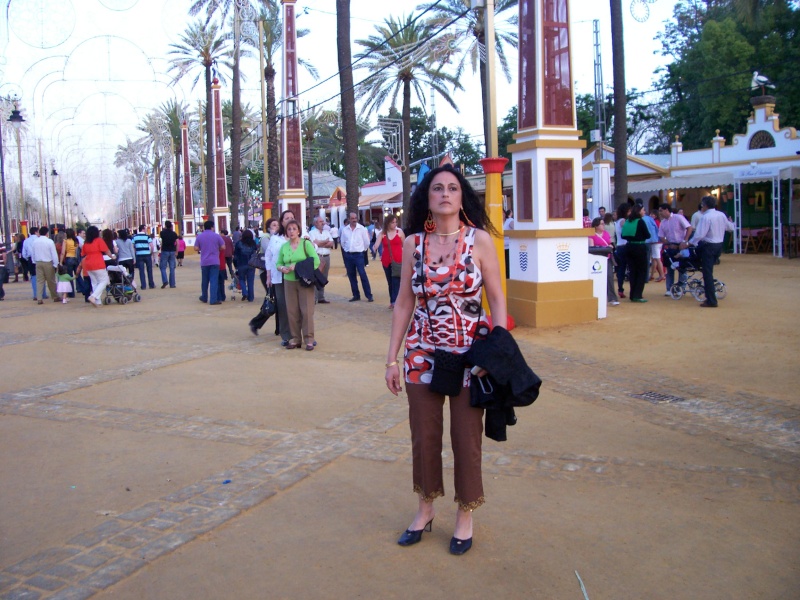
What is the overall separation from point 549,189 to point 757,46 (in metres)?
31.7

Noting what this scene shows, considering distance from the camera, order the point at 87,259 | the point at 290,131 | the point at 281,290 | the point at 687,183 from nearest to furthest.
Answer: the point at 281,290 < the point at 87,259 < the point at 290,131 < the point at 687,183

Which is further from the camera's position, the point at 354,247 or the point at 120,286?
the point at 120,286

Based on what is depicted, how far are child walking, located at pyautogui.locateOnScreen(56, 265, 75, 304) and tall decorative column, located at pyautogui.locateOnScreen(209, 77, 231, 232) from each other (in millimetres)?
20828

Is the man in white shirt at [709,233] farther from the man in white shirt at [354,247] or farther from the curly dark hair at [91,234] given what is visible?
the curly dark hair at [91,234]

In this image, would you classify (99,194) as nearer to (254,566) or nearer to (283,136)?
(283,136)

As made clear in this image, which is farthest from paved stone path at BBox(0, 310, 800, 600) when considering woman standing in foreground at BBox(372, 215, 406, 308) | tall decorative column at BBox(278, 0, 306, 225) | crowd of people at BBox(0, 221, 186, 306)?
tall decorative column at BBox(278, 0, 306, 225)

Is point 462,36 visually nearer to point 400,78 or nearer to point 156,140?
point 400,78

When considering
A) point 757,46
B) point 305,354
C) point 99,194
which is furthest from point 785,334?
point 99,194

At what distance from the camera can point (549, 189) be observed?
11.5 m

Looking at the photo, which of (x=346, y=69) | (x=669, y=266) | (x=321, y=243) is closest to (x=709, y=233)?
(x=669, y=266)

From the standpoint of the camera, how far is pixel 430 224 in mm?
3963

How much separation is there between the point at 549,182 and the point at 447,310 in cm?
824

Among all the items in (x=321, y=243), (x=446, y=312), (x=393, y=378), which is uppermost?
(x=321, y=243)

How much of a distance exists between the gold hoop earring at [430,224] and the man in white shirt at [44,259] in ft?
52.5
